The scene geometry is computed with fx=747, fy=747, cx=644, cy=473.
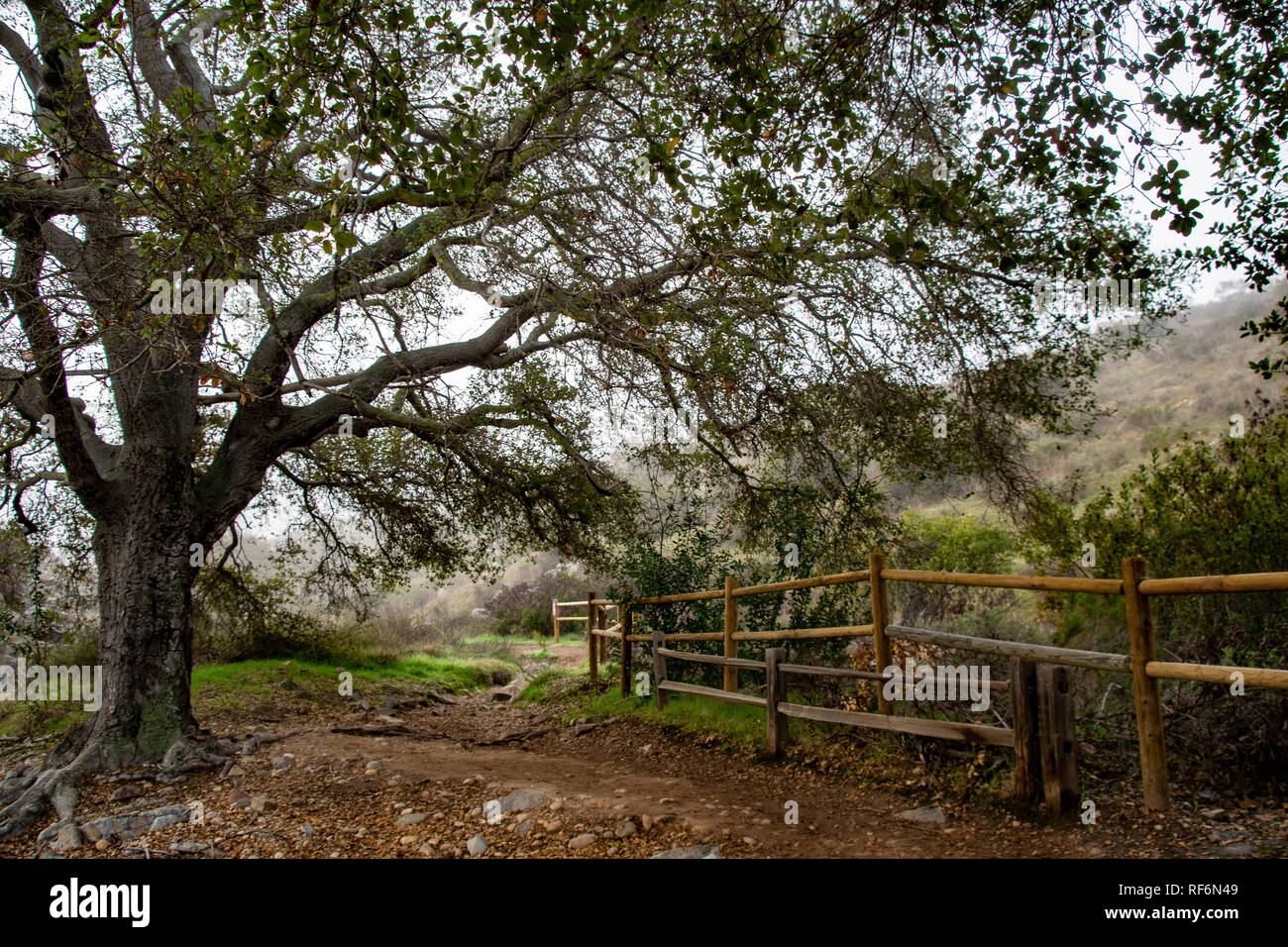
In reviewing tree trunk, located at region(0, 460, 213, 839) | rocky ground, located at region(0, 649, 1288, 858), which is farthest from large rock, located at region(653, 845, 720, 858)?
tree trunk, located at region(0, 460, 213, 839)

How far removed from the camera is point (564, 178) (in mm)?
6797

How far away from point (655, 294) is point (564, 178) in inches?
52.8

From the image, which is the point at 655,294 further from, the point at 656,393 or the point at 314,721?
the point at 314,721

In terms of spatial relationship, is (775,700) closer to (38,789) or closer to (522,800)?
(522,800)

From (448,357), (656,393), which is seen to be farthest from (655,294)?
(448,357)

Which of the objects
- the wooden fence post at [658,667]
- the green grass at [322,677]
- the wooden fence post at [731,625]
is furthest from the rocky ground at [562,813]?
the green grass at [322,677]

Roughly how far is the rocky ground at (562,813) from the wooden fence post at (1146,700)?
174 millimetres

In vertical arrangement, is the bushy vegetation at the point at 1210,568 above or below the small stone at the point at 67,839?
above

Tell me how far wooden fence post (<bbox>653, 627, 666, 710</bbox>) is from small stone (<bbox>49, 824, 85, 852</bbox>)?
557cm

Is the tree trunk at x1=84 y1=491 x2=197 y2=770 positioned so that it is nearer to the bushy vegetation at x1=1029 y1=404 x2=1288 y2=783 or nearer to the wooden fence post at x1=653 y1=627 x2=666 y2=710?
the wooden fence post at x1=653 y1=627 x2=666 y2=710

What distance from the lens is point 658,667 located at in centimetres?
923

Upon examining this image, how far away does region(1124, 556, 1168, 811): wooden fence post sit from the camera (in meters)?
4.41

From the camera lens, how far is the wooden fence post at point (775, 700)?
673 cm

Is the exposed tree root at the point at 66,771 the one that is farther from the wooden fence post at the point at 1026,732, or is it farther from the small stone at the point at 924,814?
the wooden fence post at the point at 1026,732
